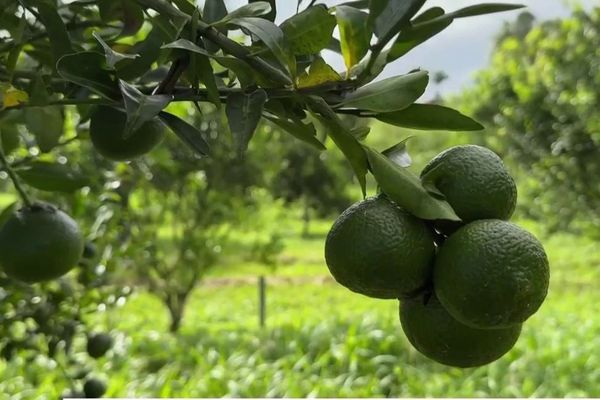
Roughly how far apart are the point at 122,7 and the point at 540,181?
4341 millimetres

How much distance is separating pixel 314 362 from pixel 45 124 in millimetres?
3380

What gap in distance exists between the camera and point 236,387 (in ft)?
11.7

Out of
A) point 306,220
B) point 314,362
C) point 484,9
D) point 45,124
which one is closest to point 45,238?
point 45,124

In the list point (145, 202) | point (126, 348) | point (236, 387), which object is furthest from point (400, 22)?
point (145, 202)

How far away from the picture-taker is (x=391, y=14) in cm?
57

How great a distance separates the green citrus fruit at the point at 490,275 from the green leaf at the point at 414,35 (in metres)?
0.14

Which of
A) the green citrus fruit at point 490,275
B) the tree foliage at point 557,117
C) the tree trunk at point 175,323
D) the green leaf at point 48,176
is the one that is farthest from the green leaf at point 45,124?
the tree trunk at point 175,323

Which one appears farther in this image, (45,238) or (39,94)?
(45,238)

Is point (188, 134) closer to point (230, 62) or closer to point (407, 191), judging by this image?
point (230, 62)

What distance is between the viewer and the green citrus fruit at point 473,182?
632 millimetres

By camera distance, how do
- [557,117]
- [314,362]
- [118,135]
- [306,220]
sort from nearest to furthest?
[118,135]
[314,362]
[557,117]
[306,220]

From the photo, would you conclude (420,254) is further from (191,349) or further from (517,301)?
(191,349)

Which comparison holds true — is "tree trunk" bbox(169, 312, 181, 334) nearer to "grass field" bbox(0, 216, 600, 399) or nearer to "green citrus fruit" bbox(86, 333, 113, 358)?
"grass field" bbox(0, 216, 600, 399)

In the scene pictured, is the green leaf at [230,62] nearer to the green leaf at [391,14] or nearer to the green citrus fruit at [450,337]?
the green leaf at [391,14]
